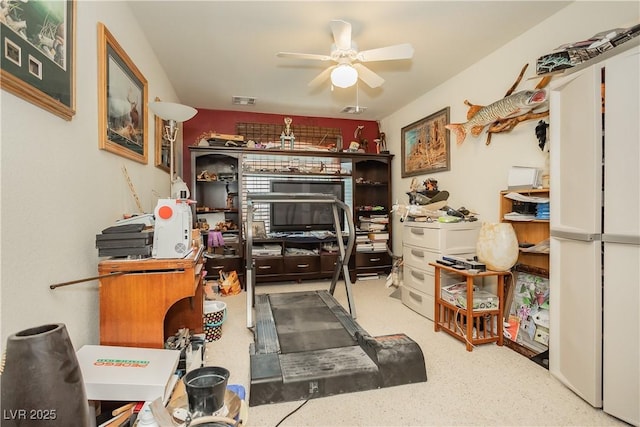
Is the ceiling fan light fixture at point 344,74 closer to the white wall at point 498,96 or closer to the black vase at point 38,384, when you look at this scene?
the white wall at point 498,96

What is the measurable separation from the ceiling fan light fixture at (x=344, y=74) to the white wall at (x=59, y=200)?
5.12ft

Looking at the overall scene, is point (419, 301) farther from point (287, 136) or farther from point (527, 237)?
point (287, 136)

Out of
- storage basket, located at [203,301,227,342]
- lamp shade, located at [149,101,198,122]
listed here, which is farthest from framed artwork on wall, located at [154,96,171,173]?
storage basket, located at [203,301,227,342]

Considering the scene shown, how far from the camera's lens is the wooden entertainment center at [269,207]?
13.7 ft

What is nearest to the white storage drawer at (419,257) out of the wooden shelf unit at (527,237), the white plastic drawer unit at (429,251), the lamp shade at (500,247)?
the white plastic drawer unit at (429,251)

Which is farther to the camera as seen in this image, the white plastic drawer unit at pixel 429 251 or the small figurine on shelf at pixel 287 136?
the small figurine on shelf at pixel 287 136

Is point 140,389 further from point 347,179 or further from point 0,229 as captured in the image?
point 347,179

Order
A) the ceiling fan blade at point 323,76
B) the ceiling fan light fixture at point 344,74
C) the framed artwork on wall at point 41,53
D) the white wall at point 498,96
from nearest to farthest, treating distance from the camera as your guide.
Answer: the framed artwork on wall at point 41,53 < the white wall at point 498,96 < the ceiling fan light fixture at point 344,74 < the ceiling fan blade at point 323,76

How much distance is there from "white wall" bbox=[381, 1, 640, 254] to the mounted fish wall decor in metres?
0.07

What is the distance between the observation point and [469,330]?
2332mm

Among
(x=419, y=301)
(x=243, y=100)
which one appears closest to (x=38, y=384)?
(x=419, y=301)

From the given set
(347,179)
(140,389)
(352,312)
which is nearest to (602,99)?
(352,312)

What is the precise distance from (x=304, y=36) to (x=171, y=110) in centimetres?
132

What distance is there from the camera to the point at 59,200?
1.33 metres
